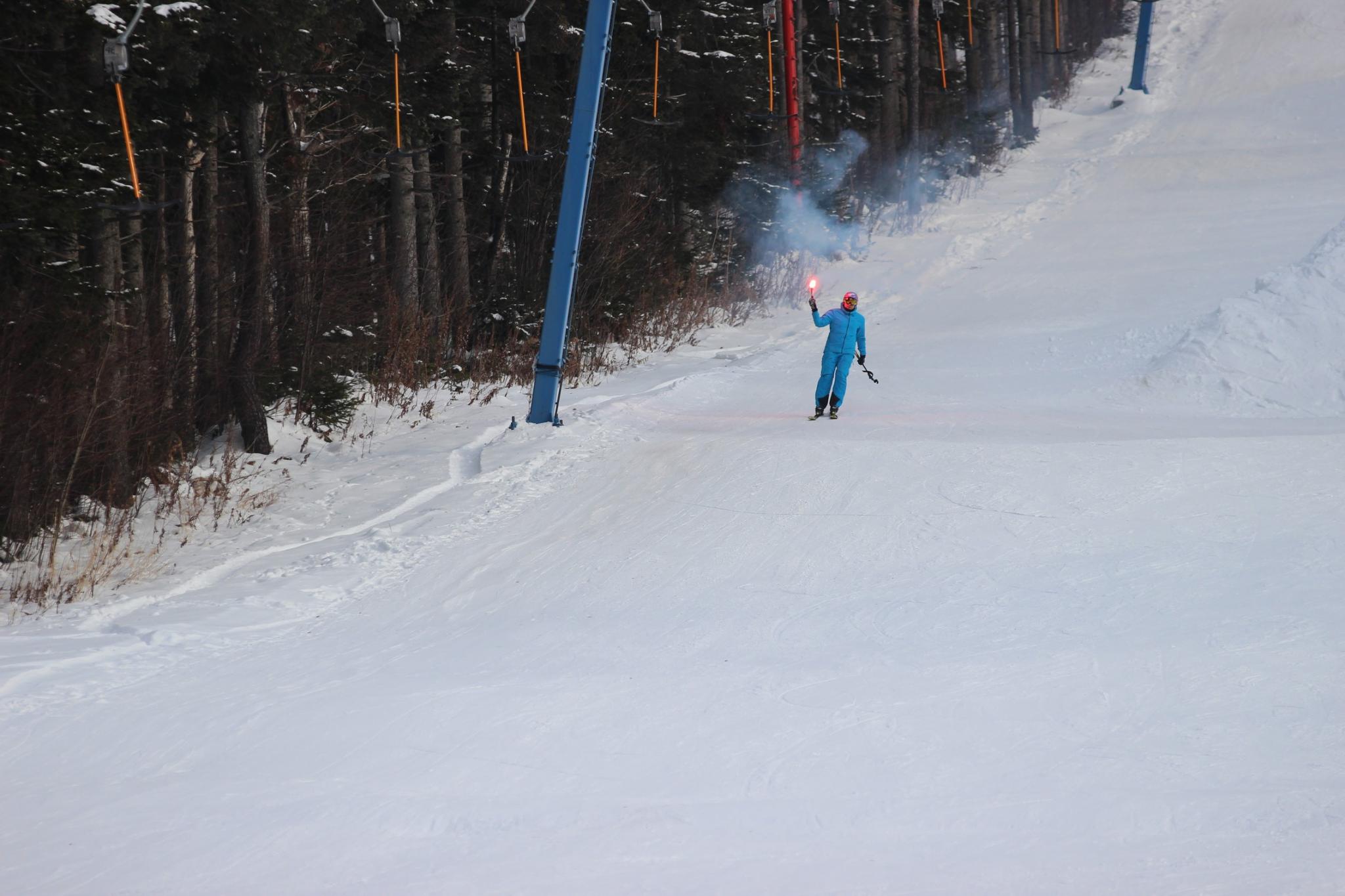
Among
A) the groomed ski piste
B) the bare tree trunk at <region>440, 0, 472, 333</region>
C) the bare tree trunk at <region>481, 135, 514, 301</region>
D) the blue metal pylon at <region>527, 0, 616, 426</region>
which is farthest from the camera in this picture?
the bare tree trunk at <region>481, 135, 514, 301</region>

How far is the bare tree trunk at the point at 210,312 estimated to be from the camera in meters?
12.0

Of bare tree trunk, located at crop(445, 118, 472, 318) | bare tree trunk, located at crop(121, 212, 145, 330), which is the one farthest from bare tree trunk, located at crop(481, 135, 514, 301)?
bare tree trunk, located at crop(121, 212, 145, 330)

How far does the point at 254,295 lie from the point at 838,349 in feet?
21.2

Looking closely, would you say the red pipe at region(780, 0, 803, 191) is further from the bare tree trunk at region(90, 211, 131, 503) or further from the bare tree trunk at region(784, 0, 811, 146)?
the bare tree trunk at region(90, 211, 131, 503)

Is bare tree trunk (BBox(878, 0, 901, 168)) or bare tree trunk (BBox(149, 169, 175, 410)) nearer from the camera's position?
bare tree trunk (BBox(149, 169, 175, 410))

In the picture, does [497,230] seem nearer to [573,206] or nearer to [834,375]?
[573,206]

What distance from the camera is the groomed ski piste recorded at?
4.56 metres

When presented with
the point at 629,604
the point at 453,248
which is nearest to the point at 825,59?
the point at 453,248

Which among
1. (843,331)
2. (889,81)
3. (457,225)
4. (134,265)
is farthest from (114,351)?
(889,81)

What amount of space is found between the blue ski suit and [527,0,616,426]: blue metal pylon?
3.02 m

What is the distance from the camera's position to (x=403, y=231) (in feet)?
54.6

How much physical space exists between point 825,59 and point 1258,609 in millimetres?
32026

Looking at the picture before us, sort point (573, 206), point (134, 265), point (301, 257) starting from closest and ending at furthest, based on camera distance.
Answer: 1. point (134, 265)
2. point (573, 206)
3. point (301, 257)

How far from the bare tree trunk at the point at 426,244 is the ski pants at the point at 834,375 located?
246 inches
